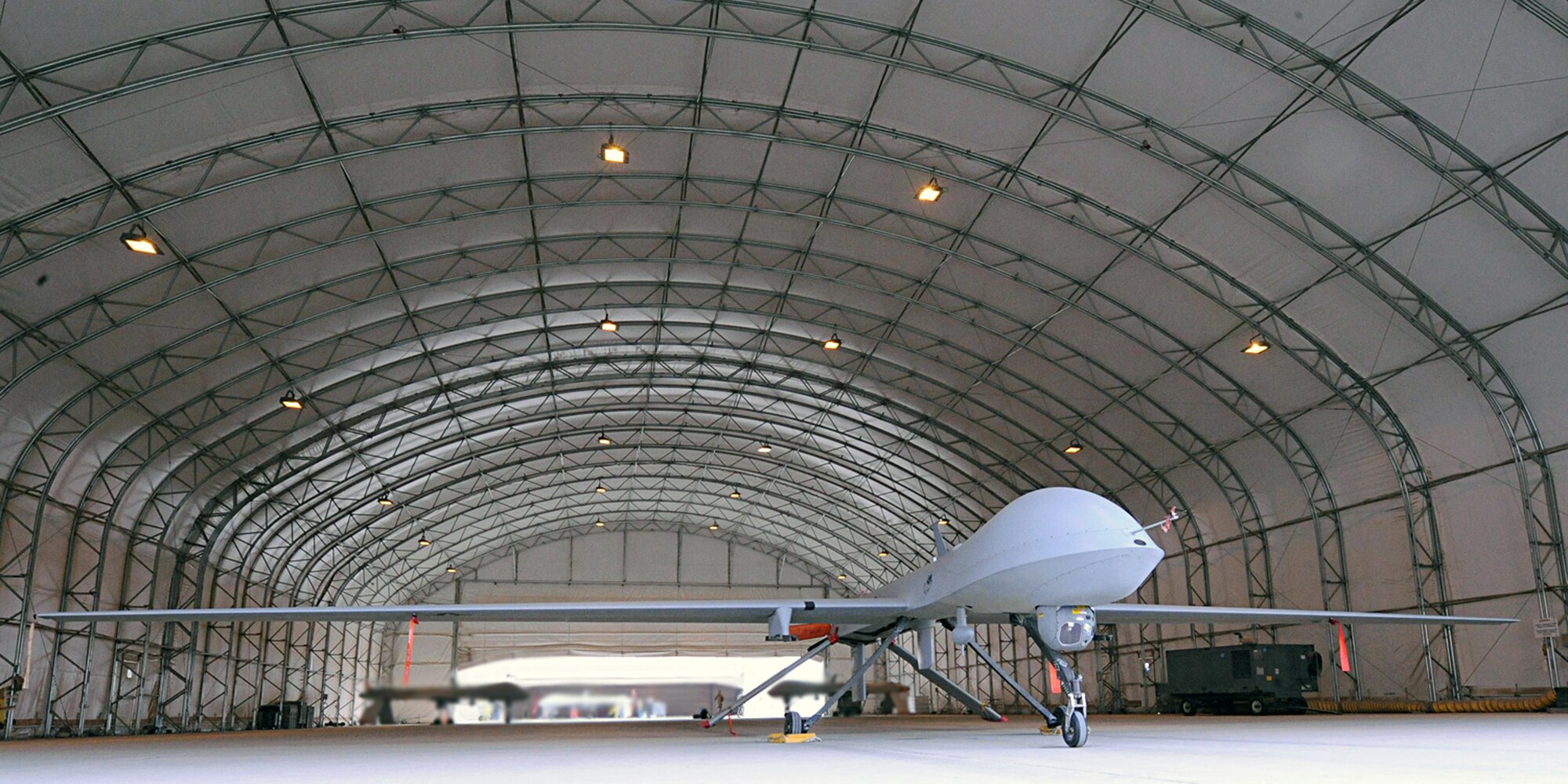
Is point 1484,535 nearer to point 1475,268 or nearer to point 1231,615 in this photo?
point 1475,268

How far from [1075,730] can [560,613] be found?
30.0 ft

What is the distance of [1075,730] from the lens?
41.5 ft

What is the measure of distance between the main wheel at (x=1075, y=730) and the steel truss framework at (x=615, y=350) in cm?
1352

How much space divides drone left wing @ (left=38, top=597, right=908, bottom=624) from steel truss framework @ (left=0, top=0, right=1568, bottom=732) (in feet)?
32.7

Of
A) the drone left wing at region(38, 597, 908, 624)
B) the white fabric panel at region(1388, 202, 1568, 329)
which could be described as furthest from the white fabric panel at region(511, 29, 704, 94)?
the white fabric panel at region(1388, 202, 1568, 329)

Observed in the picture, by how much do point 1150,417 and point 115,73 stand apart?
32454 mm

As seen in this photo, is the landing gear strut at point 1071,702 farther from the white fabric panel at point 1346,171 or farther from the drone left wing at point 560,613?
the white fabric panel at point 1346,171

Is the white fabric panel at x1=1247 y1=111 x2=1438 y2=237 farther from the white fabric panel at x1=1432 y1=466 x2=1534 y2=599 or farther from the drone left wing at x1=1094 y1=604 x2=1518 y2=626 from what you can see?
the drone left wing at x1=1094 y1=604 x2=1518 y2=626

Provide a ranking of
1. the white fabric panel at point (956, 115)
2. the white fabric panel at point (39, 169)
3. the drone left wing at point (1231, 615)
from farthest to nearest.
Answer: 1. the white fabric panel at point (956, 115)
2. the white fabric panel at point (39, 169)
3. the drone left wing at point (1231, 615)

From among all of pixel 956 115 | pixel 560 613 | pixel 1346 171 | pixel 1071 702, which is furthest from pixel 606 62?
pixel 1346 171

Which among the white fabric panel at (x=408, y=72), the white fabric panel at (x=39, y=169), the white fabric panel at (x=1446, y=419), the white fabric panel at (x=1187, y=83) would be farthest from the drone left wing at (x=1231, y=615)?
the white fabric panel at (x=39, y=169)

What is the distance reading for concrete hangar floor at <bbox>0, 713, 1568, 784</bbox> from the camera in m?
8.55

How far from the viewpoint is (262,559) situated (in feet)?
155

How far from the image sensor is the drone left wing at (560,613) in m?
16.2
